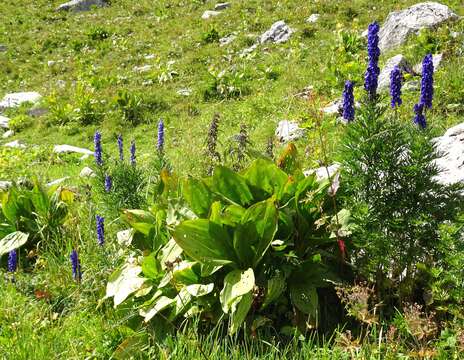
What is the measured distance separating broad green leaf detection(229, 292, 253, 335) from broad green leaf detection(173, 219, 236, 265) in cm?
25

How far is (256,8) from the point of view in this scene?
58.4 ft

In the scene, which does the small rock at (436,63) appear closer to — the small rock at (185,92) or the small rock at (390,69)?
the small rock at (390,69)

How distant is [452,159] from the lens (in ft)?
12.2

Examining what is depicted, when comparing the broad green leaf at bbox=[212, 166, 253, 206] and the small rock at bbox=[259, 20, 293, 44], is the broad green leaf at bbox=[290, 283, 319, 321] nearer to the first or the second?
the broad green leaf at bbox=[212, 166, 253, 206]

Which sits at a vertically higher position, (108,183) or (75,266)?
(108,183)

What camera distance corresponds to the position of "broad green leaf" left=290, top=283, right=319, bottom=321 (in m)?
3.06

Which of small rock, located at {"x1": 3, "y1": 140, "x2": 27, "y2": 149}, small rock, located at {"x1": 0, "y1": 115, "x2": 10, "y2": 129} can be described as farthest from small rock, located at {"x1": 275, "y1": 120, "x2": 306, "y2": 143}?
small rock, located at {"x1": 0, "y1": 115, "x2": 10, "y2": 129}

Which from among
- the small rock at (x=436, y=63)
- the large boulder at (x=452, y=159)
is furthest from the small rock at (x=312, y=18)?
the large boulder at (x=452, y=159)

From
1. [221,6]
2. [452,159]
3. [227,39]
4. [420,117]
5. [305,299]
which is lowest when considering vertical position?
[227,39]

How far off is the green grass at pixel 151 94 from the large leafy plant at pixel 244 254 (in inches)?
7.5

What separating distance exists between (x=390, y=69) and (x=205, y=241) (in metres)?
5.93

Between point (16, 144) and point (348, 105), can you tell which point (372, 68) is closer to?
point (348, 105)

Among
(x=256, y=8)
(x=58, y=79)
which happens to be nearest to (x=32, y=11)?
(x=58, y=79)

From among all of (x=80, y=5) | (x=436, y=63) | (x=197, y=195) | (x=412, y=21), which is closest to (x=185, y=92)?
(x=412, y=21)
